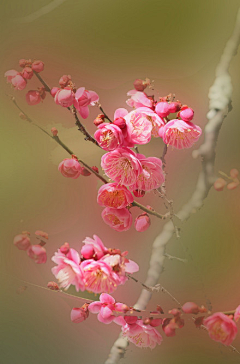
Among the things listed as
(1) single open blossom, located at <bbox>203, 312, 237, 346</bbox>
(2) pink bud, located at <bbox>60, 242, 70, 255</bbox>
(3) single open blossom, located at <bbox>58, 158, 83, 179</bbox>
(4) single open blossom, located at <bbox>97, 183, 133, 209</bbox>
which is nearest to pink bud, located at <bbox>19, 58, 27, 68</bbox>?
(3) single open blossom, located at <bbox>58, 158, 83, 179</bbox>

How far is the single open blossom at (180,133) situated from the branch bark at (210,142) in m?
0.03

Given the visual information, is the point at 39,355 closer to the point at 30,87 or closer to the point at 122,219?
the point at 122,219

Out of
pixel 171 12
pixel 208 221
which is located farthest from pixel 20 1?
pixel 208 221

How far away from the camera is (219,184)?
0.97 meters

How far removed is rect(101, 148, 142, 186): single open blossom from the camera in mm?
925

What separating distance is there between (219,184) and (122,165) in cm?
25

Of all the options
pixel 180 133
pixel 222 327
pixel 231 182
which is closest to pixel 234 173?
pixel 231 182

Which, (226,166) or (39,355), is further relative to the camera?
(39,355)

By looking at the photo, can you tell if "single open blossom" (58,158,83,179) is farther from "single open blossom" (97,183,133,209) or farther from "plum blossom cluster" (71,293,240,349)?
"plum blossom cluster" (71,293,240,349)

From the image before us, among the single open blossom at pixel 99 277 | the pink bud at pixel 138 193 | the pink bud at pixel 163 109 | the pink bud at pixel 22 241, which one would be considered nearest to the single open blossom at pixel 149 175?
the pink bud at pixel 138 193

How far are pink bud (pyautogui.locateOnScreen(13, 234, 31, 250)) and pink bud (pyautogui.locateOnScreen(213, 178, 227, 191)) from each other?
1.68 ft

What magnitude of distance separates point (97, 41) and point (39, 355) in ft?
2.87

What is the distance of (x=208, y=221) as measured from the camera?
98cm

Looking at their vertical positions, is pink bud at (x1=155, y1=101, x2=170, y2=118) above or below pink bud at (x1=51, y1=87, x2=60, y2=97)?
above
